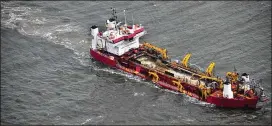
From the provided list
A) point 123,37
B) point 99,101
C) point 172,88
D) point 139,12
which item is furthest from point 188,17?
point 99,101

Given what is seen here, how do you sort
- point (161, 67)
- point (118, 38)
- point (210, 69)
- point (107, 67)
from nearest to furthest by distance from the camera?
point (210, 69), point (161, 67), point (118, 38), point (107, 67)

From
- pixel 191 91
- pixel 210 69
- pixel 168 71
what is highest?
pixel 210 69

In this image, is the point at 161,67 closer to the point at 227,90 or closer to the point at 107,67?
the point at 107,67

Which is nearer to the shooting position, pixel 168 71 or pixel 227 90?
pixel 227 90

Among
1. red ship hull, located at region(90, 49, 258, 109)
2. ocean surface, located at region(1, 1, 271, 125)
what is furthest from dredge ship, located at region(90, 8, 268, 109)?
ocean surface, located at region(1, 1, 271, 125)

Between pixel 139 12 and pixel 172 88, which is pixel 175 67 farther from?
pixel 139 12

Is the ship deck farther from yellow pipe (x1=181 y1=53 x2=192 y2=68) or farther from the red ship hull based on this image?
yellow pipe (x1=181 y1=53 x2=192 y2=68)

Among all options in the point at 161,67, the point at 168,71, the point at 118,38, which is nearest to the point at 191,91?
the point at 168,71
